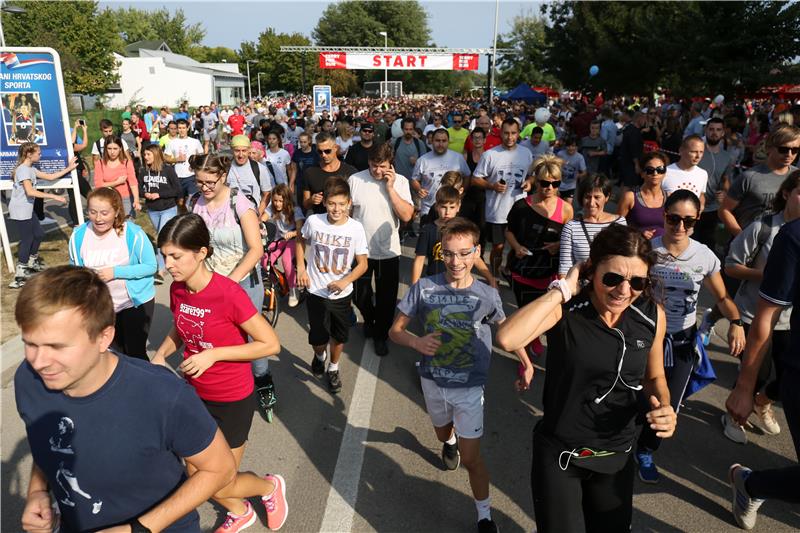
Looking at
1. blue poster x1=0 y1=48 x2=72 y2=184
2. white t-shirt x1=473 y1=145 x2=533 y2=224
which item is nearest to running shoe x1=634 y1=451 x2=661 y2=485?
white t-shirt x1=473 y1=145 x2=533 y2=224

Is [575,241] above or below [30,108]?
below

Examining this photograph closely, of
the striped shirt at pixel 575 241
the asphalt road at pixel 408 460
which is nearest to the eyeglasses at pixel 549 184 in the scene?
the striped shirt at pixel 575 241

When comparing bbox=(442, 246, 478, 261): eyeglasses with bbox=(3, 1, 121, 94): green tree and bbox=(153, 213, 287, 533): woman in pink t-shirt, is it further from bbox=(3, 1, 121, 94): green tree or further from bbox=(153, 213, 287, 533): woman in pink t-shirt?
bbox=(3, 1, 121, 94): green tree

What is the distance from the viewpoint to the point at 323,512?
3.39m

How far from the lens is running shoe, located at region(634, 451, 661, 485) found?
12.0ft

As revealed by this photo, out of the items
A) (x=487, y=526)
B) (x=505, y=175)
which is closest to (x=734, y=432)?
(x=487, y=526)

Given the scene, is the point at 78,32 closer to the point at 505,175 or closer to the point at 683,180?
the point at 505,175

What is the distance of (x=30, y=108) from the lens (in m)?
8.13

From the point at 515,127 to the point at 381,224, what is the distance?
2426mm

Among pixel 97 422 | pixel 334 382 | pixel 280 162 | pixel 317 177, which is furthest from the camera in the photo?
pixel 280 162

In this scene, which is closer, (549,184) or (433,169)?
(549,184)

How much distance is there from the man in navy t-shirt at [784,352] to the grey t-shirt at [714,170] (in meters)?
4.13

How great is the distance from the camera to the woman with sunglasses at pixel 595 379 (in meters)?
2.44

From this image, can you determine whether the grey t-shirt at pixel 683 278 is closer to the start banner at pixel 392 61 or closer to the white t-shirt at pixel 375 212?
the white t-shirt at pixel 375 212
